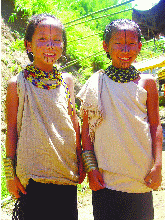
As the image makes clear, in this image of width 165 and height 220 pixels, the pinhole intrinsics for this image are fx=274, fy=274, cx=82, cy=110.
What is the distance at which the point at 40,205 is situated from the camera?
1566mm

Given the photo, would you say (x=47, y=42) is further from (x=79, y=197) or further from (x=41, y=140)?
(x=79, y=197)

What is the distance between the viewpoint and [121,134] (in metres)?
1.57

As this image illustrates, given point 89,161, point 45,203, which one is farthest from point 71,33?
point 45,203

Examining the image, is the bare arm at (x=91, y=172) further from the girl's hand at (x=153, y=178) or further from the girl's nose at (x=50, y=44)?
the girl's nose at (x=50, y=44)

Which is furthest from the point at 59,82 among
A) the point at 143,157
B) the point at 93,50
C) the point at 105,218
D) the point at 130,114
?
the point at 93,50

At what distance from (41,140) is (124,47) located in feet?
2.40

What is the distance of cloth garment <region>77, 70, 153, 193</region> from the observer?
1.55m

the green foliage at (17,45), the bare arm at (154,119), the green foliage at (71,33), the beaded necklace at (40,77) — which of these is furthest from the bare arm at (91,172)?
the green foliage at (17,45)

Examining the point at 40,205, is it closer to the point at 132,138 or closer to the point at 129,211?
the point at 129,211

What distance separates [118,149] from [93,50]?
16.6 ft

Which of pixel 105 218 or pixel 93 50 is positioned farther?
pixel 93 50

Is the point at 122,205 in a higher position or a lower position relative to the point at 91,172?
lower

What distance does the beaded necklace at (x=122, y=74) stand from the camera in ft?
5.46

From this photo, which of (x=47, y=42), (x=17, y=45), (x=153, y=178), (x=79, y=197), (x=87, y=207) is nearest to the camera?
(x=153, y=178)
